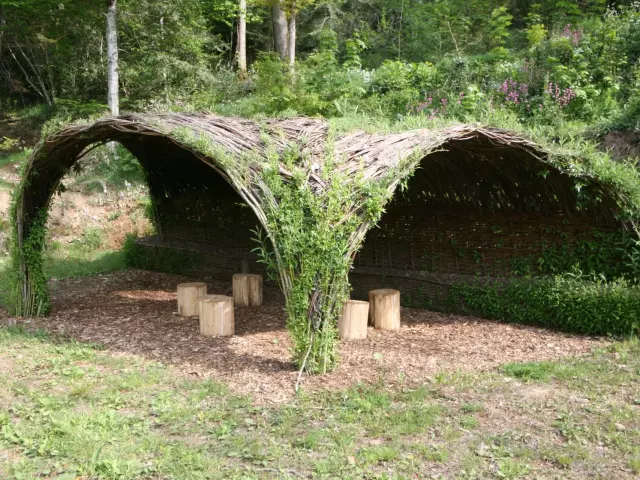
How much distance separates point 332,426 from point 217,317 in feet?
8.94

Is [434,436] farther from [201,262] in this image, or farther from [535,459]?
[201,262]

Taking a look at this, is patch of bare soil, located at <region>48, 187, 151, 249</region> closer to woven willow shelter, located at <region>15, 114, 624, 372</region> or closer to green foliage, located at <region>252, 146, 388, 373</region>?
woven willow shelter, located at <region>15, 114, 624, 372</region>

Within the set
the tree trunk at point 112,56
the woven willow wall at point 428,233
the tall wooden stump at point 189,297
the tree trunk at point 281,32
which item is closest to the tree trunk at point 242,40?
the tree trunk at point 281,32

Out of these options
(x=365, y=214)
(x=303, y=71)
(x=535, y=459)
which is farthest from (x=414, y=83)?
(x=535, y=459)

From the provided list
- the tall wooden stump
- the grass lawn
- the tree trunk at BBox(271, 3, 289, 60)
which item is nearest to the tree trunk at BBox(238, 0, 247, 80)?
the tree trunk at BBox(271, 3, 289, 60)

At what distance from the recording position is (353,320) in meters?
6.60

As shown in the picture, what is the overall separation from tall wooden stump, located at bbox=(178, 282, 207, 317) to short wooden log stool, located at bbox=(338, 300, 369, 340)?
2.01m

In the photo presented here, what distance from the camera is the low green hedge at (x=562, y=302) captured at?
6.13 metres

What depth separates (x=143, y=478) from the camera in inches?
146

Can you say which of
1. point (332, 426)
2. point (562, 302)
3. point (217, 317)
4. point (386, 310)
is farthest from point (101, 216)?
point (332, 426)

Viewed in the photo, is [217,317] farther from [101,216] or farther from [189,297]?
[101,216]

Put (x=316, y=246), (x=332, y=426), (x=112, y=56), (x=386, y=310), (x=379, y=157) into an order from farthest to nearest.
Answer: (x=112, y=56) → (x=386, y=310) → (x=379, y=157) → (x=316, y=246) → (x=332, y=426)

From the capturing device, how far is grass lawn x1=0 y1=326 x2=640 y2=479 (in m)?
3.80

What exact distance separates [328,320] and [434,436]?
4.77 feet
